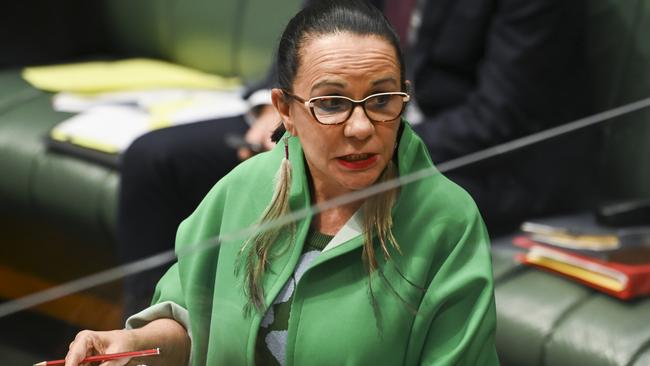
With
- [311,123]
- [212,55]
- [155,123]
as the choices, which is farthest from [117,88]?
[311,123]

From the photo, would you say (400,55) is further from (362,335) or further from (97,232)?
(97,232)

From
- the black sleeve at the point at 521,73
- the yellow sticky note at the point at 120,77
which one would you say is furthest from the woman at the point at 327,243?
the yellow sticky note at the point at 120,77

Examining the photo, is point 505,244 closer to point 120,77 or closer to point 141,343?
point 141,343

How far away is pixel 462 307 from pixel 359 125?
14 centimetres

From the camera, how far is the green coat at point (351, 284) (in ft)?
2.23

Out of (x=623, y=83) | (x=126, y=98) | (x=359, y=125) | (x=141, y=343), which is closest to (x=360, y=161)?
(x=359, y=125)

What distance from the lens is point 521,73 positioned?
4.41 feet

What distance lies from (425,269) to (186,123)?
0.41m

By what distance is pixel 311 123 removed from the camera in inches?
26.8

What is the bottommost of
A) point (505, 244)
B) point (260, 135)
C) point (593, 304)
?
point (593, 304)

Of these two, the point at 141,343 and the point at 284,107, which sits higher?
the point at 284,107

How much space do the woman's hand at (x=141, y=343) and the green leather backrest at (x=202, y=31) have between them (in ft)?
4.26

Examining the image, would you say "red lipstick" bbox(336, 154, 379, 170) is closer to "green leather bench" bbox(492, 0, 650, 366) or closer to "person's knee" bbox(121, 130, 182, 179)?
"green leather bench" bbox(492, 0, 650, 366)

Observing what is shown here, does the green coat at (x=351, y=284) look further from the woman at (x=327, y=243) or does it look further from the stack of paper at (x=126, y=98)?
the stack of paper at (x=126, y=98)
